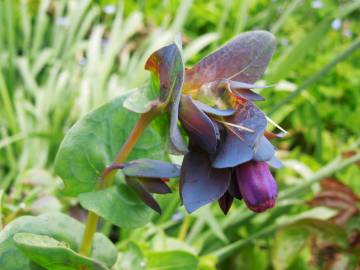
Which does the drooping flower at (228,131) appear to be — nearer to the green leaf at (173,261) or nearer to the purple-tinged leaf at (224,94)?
the purple-tinged leaf at (224,94)

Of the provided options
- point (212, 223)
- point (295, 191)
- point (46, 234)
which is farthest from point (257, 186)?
point (295, 191)

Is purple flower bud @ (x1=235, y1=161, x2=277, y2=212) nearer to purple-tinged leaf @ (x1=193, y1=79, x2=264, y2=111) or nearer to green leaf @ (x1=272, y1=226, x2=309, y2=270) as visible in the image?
purple-tinged leaf @ (x1=193, y1=79, x2=264, y2=111)

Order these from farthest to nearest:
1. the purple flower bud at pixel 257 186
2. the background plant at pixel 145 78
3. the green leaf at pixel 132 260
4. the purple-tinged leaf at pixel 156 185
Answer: the background plant at pixel 145 78 → the green leaf at pixel 132 260 → the purple-tinged leaf at pixel 156 185 → the purple flower bud at pixel 257 186

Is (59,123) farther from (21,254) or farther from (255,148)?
(255,148)

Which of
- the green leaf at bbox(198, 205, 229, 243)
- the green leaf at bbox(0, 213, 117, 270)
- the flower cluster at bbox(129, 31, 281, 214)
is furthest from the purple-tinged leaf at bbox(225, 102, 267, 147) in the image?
the green leaf at bbox(198, 205, 229, 243)

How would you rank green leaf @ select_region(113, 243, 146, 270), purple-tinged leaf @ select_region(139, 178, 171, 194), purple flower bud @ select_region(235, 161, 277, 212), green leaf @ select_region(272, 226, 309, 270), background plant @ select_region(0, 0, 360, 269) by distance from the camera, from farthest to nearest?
background plant @ select_region(0, 0, 360, 269)
green leaf @ select_region(272, 226, 309, 270)
green leaf @ select_region(113, 243, 146, 270)
purple-tinged leaf @ select_region(139, 178, 171, 194)
purple flower bud @ select_region(235, 161, 277, 212)

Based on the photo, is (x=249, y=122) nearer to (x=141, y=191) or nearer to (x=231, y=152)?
(x=231, y=152)

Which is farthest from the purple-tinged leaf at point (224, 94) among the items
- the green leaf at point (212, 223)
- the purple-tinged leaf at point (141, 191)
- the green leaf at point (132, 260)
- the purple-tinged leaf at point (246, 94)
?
the green leaf at point (212, 223)
